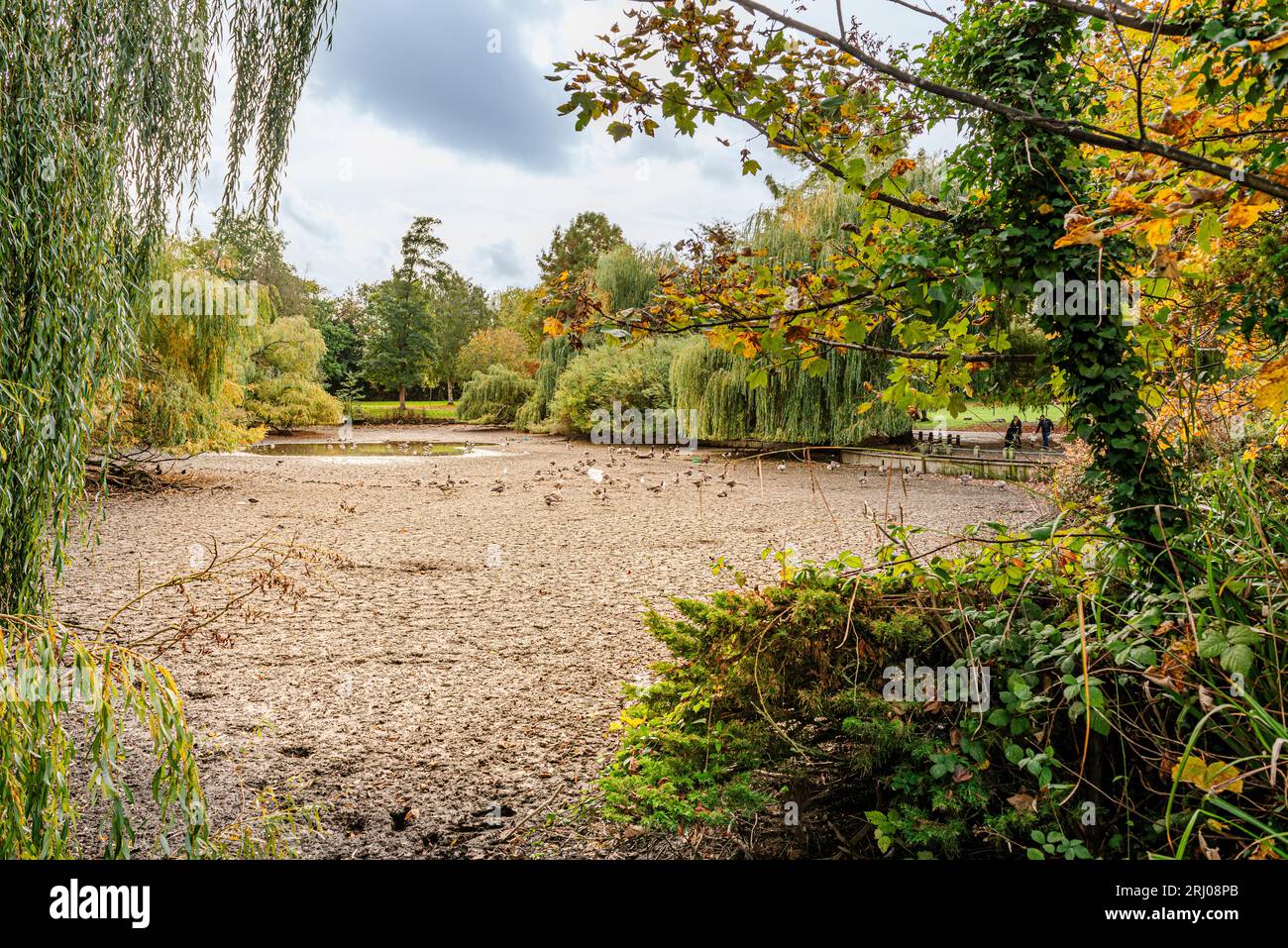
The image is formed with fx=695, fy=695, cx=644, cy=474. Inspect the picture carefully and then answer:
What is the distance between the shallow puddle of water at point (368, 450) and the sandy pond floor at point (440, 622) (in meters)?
5.85

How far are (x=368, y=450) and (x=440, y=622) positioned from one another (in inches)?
613

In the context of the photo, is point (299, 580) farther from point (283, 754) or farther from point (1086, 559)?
point (1086, 559)

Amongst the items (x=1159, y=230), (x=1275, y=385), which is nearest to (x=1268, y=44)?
(x=1159, y=230)

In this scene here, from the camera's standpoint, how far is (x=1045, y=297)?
2389 mm

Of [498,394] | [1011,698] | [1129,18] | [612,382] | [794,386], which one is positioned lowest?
[1011,698]

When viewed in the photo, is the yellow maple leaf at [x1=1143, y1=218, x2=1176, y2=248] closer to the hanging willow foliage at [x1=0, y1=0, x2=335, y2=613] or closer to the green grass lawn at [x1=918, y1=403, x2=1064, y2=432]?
the green grass lawn at [x1=918, y1=403, x2=1064, y2=432]

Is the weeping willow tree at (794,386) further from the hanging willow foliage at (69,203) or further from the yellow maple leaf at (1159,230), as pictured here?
the yellow maple leaf at (1159,230)

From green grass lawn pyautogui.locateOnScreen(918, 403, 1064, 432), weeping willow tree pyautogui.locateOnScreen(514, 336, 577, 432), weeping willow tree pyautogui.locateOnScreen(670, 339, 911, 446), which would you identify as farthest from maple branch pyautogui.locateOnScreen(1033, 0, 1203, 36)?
weeping willow tree pyautogui.locateOnScreen(514, 336, 577, 432)

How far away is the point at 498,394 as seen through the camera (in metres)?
30.3

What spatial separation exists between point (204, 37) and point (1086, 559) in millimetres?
4092

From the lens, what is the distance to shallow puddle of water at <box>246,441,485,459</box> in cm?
1792

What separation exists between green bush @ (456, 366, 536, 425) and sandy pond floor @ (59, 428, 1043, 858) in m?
17.9

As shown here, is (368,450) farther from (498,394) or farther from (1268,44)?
(1268,44)
